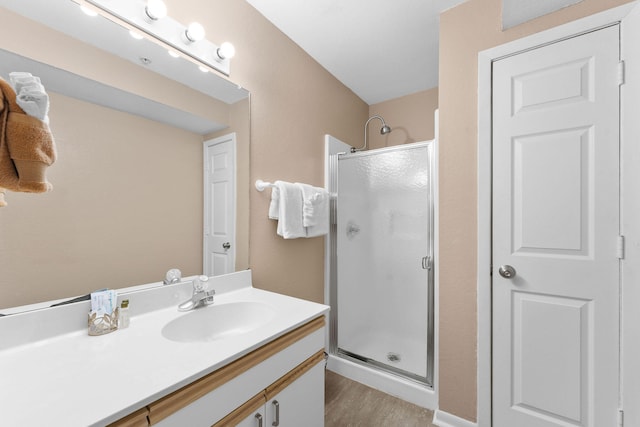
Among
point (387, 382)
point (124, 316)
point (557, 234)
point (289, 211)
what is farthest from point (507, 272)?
point (124, 316)

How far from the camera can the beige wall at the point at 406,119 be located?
243 centimetres

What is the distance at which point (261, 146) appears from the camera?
158 centimetres

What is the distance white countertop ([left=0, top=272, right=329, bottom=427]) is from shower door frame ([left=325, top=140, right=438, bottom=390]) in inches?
42.7

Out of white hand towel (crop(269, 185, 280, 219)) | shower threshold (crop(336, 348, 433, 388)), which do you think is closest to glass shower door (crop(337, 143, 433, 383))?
shower threshold (crop(336, 348, 433, 388))

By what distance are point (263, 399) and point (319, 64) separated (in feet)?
6.99

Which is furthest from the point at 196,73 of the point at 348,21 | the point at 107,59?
the point at 348,21

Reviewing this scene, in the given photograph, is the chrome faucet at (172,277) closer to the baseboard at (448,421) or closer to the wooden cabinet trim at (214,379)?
the wooden cabinet trim at (214,379)

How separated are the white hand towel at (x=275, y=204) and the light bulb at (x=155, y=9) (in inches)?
35.9

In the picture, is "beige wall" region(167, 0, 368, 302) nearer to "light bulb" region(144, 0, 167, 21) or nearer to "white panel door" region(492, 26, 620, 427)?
"light bulb" region(144, 0, 167, 21)

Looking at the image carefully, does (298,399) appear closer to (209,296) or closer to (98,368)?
(209,296)

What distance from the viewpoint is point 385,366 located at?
1924mm

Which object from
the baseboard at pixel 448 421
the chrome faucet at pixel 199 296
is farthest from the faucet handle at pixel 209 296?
the baseboard at pixel 448 421

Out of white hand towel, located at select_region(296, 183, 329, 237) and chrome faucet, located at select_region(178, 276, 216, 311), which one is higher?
white hand towel, located at select_region(296, 183, 329, 237)

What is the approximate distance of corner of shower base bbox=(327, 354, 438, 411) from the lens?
169 cm
